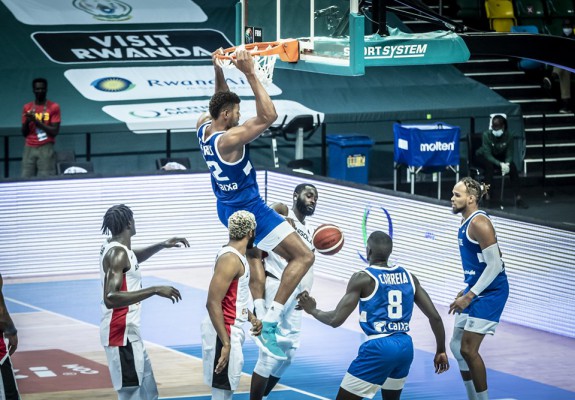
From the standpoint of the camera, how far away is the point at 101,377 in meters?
13.3

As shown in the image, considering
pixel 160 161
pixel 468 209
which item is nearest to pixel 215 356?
pixel 468 209

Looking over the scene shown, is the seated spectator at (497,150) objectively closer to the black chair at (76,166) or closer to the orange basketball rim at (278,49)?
the black chair at (76,166)

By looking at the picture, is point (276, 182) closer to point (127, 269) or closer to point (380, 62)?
point (380, 62)

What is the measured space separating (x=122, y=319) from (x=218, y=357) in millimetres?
898

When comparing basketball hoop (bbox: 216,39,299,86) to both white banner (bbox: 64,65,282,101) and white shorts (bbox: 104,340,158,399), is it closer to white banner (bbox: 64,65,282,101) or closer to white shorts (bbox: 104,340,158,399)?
white shorts (bbox: 104,340,158,399)

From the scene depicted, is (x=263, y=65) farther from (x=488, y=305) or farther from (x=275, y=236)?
(x=488, y=305)

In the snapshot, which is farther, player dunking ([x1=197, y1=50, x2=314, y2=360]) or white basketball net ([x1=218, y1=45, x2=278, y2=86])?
white basketball net ([x1=218, y1=45, x2=278, y2=86])

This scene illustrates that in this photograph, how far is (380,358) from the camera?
33.1ft

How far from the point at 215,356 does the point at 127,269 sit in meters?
1.05

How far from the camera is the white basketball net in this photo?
435 inches

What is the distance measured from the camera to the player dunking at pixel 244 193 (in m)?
10.6

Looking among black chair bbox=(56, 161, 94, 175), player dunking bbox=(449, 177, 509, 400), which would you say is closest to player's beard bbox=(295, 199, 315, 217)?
player dunking bbox=(449, 177, 509, 400)

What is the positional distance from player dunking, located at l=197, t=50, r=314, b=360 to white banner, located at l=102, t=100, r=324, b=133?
12.0m

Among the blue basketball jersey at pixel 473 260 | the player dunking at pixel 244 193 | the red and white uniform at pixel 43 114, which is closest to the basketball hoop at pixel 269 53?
the player dunking at pixel 244 193
